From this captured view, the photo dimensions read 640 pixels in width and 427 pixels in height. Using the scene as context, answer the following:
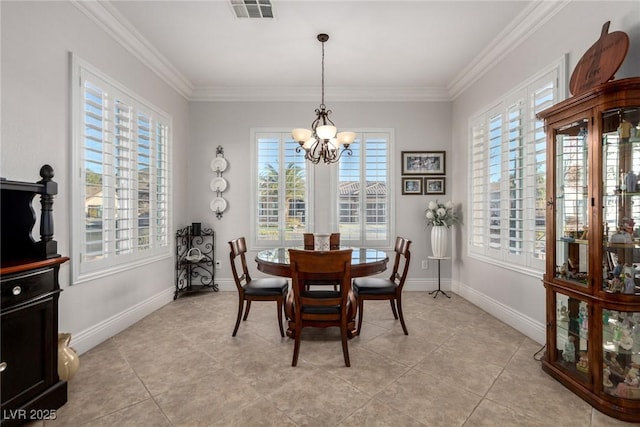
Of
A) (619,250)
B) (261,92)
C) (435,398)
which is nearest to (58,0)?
(261,92)

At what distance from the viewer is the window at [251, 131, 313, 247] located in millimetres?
4586

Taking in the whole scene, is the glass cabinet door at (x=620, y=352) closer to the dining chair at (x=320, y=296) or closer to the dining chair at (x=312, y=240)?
the dining chair at (x=320, y=296)

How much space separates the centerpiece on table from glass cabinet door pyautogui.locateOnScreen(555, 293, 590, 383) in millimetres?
2054

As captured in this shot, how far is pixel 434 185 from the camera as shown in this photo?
4.59 meters

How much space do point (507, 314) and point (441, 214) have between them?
151 centimetres

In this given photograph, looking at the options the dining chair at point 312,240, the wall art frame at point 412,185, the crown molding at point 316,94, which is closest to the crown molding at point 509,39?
the crown molding at point 316,94

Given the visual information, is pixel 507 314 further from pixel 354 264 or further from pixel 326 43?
pixel 326 43

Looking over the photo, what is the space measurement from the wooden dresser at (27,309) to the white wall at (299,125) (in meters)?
→ 2.78

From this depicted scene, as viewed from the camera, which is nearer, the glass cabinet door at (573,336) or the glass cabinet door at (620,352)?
the glass cabinet door at (620,352)

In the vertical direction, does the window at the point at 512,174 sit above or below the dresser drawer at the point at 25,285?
above

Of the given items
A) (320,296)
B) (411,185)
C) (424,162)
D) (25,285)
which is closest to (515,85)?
(424,162)

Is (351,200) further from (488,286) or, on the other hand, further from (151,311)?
(151,311)

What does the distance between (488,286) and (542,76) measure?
2309mm

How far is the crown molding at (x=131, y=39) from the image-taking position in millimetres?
2652
